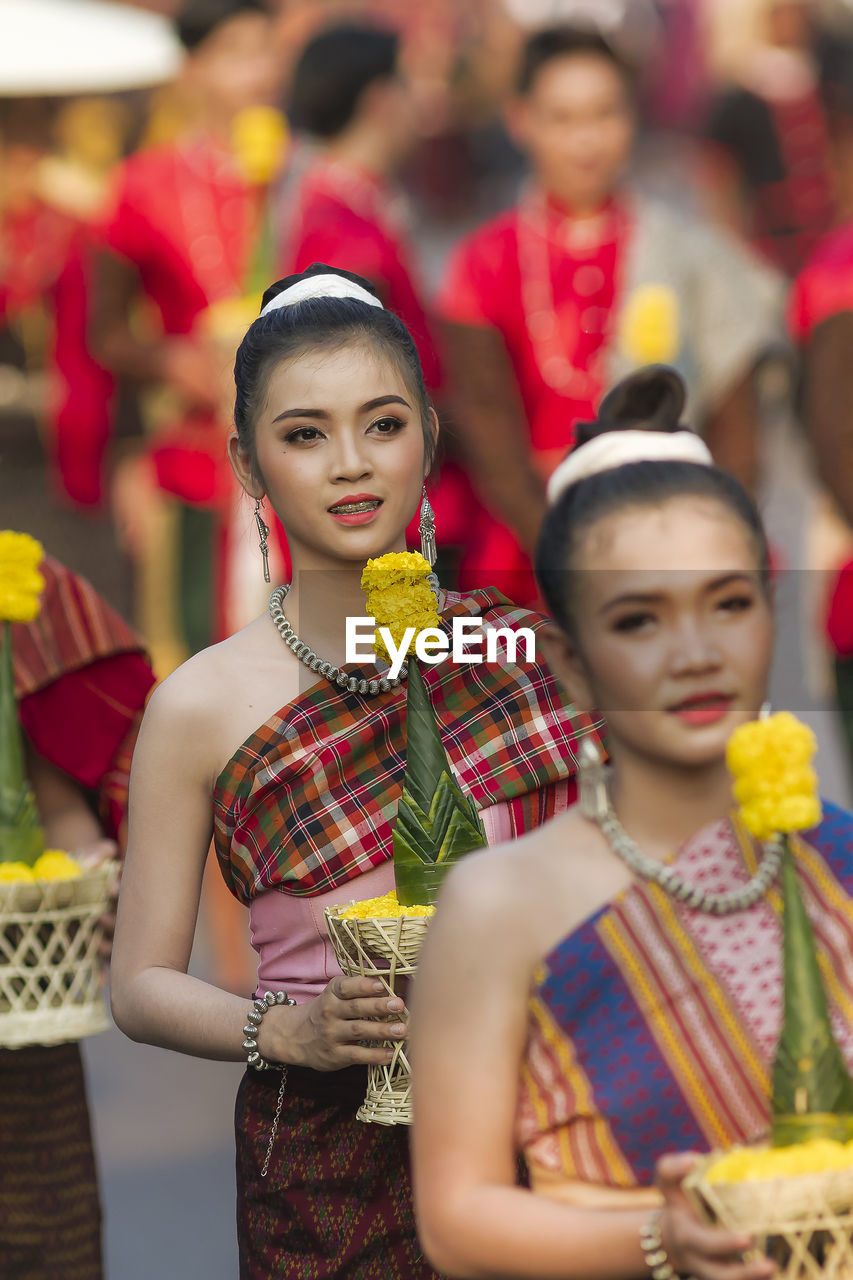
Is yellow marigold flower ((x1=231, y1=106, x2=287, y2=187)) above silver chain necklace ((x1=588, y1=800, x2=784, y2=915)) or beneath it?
above

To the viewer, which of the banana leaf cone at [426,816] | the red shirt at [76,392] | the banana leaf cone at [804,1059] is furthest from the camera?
the red shirt at [76,392]

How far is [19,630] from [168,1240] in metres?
1.83

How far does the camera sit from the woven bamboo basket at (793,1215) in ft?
5.63

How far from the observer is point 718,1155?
1792mm

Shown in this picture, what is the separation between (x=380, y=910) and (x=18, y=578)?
898mm

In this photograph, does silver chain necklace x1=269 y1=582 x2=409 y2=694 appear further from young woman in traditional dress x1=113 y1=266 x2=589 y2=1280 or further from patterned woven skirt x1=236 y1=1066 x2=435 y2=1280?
patterned woven skirt x1=236 y1=1066 x2=435 y2=1280

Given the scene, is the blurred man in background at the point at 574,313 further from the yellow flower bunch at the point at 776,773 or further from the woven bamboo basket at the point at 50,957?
the yellow flower bunch at the point at 776,773

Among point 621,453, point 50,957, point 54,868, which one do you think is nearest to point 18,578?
point 54,868

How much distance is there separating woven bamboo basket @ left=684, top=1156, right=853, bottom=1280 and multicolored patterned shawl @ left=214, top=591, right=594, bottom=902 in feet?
3.28

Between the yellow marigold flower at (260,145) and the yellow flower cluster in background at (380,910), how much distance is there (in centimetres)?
400

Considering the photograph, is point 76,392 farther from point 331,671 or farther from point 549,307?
point 331,671

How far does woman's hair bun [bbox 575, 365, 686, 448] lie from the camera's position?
7.40ft
